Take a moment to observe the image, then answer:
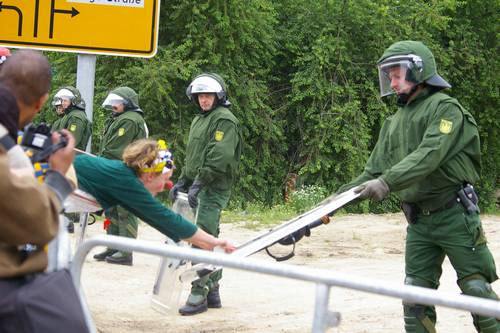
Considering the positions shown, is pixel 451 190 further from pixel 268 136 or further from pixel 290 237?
pixel 268 136

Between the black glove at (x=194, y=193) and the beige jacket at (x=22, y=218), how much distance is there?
200 inches

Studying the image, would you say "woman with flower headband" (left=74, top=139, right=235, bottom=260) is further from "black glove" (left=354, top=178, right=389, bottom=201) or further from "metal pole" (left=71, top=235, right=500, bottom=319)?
"black glove" (left=354, top=178, right=389, bottom=201)

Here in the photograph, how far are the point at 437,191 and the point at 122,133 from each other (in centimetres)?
535

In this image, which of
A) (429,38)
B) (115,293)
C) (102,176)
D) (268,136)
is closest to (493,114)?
(429,38)

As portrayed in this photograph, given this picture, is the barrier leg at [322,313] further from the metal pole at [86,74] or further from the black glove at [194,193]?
the black glove at [194,193]

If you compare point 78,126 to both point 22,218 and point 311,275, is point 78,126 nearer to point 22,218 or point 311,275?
point 311,275

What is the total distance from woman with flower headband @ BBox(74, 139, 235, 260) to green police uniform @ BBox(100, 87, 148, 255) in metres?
5.30

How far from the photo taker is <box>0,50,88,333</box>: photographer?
2797 mm

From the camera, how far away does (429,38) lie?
20891mm

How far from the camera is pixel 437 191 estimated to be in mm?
5883

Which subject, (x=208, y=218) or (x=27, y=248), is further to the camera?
(x=208, y=218)

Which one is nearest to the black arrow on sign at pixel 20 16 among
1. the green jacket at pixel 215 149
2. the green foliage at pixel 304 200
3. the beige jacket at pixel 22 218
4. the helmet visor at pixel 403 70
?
the green jacket at pixel 215 149

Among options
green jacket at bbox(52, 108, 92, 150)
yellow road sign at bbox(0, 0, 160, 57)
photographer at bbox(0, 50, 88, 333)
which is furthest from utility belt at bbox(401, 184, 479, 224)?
green jacket at bbox(52, 108, 92, 150)

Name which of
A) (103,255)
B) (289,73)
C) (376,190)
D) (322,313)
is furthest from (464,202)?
(289,73)
